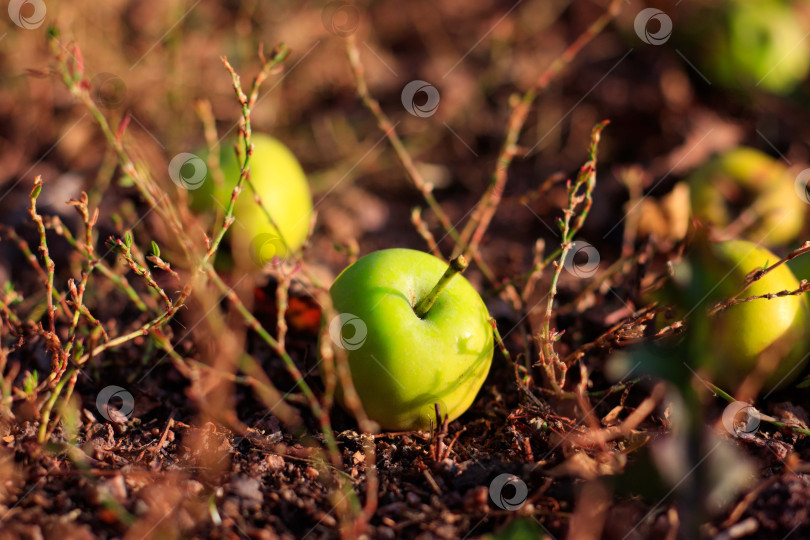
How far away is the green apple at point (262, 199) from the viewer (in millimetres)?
2426

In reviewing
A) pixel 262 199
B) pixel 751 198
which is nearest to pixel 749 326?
pixel 751 198

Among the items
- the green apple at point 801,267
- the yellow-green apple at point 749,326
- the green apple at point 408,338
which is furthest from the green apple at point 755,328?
the green apple at point 408,338

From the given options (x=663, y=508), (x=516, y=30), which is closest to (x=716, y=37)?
(x=516, y=30)

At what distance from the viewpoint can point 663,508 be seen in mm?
1573

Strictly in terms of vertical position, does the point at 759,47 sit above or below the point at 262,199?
above

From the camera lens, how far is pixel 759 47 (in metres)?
3.34

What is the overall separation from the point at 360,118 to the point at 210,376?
2075 millimetres

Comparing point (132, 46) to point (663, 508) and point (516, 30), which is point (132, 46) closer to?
point (516, 30)

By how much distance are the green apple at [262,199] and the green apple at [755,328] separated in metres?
1.51

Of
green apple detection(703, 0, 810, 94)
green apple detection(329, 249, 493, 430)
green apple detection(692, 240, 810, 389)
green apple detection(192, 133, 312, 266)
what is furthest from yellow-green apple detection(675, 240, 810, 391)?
green apple detection(703, 0, 810, 94)

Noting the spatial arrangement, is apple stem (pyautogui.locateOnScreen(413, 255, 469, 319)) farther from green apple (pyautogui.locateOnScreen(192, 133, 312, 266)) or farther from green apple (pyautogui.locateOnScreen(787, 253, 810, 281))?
green apple (pyautogui.locateOnScreen(787, 253, 810, 281))

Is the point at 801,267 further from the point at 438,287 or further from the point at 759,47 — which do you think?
the point at 759,47

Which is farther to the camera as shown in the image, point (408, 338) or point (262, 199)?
point (262, 199)

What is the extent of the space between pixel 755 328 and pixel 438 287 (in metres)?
0.97
